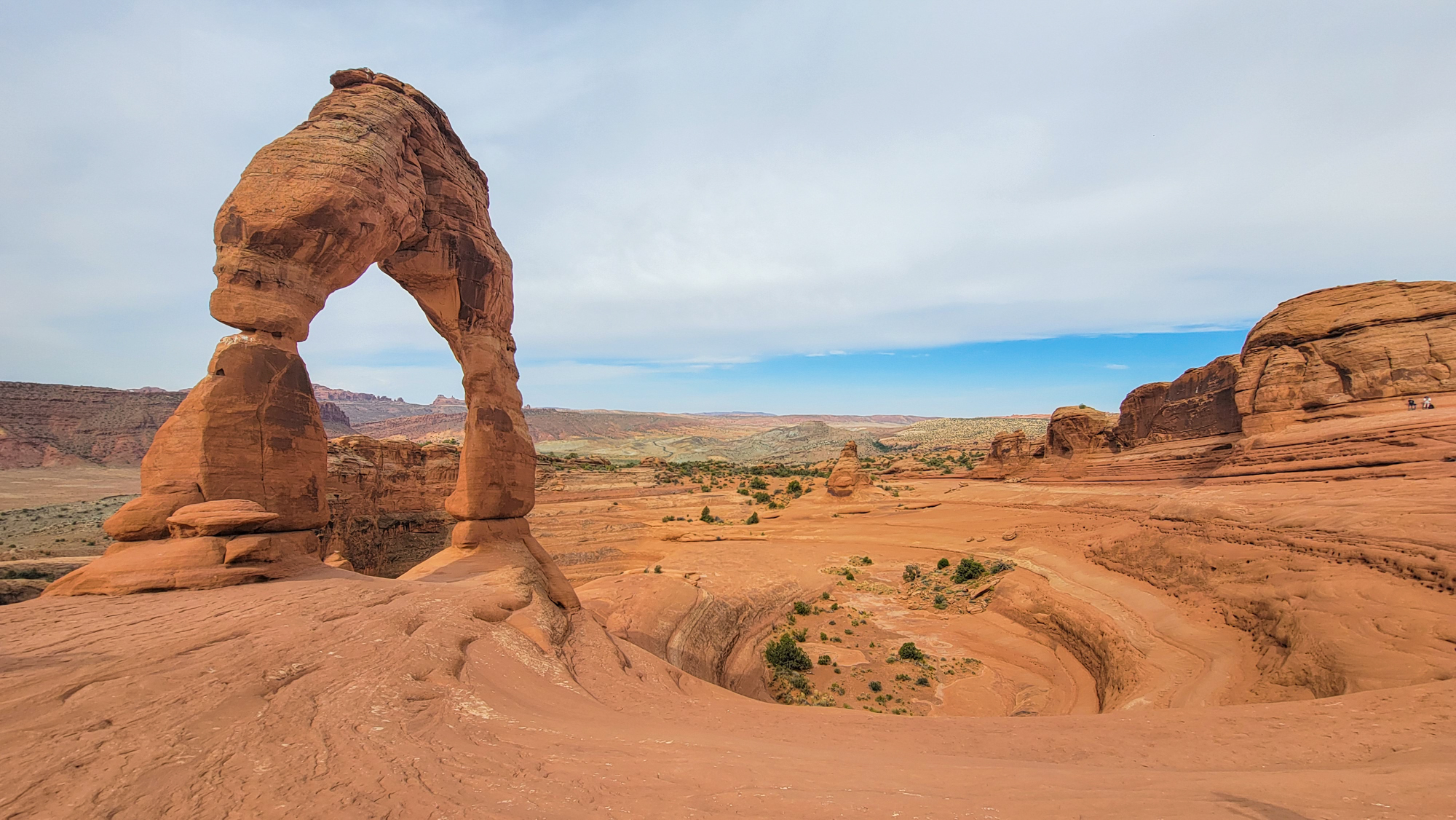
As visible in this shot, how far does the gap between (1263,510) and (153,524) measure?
2243cm

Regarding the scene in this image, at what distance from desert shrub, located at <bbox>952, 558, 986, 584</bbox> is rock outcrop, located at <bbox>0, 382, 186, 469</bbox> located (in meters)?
81.0

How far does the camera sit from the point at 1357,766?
4.42 meters

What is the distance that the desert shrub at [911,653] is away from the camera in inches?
571

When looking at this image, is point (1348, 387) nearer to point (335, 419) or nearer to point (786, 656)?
point (786, 656)

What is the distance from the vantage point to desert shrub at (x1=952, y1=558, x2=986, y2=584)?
20.2m

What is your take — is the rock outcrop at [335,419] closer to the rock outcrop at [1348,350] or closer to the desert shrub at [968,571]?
the desert shrub at [968,571]

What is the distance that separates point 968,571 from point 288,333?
21578 millimetres

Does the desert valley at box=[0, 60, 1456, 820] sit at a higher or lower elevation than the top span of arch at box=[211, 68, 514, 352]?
lower

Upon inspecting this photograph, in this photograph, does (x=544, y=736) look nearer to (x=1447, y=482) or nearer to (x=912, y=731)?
(x=912, y=731)

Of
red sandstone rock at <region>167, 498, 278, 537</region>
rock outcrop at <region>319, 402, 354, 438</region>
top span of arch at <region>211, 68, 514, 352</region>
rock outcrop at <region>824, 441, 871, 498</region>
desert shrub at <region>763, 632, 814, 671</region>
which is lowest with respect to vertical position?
desert shrub at <region>763, 632, 814, 671</region>

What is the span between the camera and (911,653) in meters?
14.6

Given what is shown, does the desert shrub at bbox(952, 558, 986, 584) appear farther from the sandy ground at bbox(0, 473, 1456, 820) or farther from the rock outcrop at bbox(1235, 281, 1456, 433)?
the rock outcrop at bbox(1235, 281, 1456, 433)

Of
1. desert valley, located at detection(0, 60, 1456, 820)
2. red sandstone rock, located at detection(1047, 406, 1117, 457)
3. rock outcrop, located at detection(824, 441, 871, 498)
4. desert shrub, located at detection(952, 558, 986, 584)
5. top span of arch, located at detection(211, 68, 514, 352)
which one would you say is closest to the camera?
desert valley, located at detection(0, 60, 1456, 820)

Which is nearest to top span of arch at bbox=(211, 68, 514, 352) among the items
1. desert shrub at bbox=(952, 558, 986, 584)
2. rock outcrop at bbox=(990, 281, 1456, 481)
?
desert shrub at bbox=(952, 558, 986, 584)
